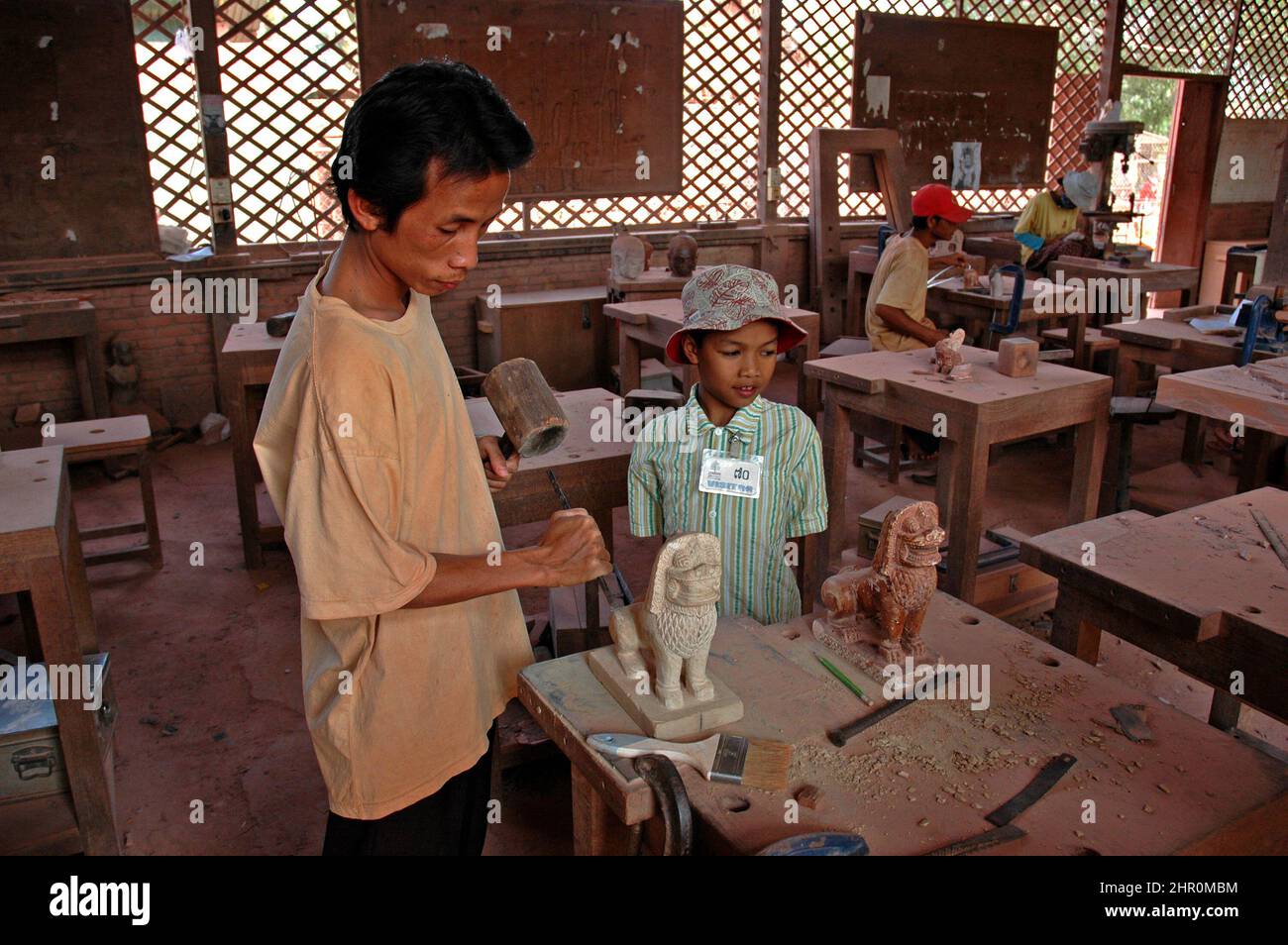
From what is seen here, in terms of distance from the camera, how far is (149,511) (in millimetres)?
4051

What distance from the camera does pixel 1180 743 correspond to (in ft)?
4.32

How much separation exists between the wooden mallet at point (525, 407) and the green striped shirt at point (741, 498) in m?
0.45

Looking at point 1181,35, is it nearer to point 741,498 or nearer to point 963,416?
point 963,416

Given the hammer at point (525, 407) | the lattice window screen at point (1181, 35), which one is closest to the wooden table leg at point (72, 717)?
the hammer at point (525, 407)

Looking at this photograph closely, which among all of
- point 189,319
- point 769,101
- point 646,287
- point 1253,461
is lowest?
point 1253,461

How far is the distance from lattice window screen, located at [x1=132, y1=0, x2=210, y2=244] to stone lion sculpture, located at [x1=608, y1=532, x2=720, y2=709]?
220 inches

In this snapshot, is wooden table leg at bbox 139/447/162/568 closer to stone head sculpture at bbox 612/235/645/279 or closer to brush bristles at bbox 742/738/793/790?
stone head sculpture at bbox 612/235/645/279

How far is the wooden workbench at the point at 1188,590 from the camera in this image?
5.74 feet

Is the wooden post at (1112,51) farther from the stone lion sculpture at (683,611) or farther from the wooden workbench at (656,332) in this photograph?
the stone lion sculpture at (683,611)

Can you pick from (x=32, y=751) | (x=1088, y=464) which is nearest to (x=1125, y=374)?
(x=1088, y=464)

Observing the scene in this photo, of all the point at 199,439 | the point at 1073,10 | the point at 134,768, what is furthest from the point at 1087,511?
the point at 1073,10

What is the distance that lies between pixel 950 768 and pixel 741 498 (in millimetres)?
932

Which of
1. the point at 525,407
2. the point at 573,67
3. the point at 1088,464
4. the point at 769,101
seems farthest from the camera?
the point at 769,101

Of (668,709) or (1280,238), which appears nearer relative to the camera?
(668,709)
